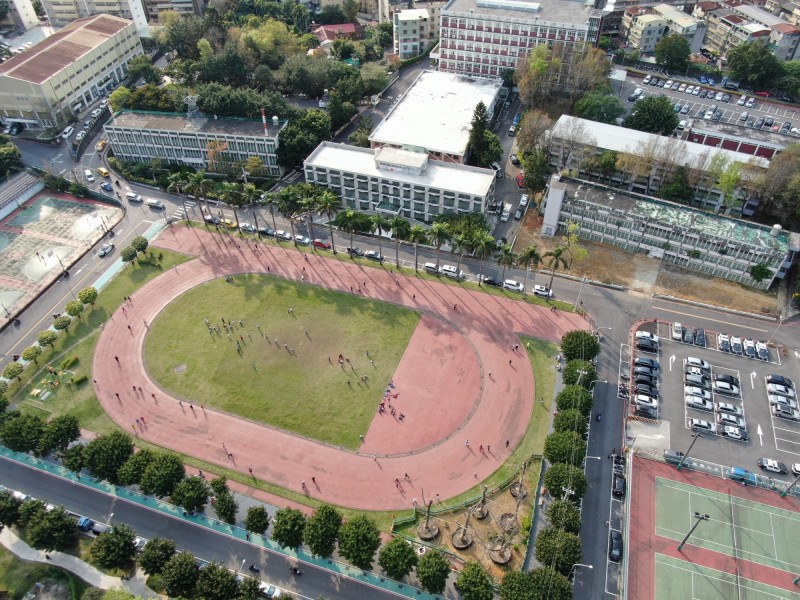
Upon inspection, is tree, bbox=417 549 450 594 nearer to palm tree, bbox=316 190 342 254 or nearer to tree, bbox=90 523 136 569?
tree, bbox=90 523 136 569

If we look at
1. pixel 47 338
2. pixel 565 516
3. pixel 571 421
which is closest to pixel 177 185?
pixel 47 338

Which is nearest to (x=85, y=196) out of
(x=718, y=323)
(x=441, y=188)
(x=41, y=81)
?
(x=41, y=81)

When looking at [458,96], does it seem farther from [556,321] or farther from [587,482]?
[587,482]

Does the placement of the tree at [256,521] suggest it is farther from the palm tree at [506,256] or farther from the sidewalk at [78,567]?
the palm tree at [506,256]

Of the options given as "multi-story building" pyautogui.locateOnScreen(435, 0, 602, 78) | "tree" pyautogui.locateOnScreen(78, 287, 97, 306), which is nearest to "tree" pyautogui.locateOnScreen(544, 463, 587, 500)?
"tree" pyautogui.locateOnScreen(78, 287, 97, 306)

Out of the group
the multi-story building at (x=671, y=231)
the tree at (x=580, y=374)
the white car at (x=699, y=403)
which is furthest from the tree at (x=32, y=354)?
the white car at (x=699, y=403)

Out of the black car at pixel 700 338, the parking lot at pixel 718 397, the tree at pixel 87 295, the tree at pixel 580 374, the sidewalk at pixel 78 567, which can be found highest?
the tree at pixel 580 374

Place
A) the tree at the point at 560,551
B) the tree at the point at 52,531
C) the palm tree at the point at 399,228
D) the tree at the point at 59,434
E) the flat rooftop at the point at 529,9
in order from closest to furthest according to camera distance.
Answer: the tree at the point at 560,551 < the tree at the point at 52,531 < the tree at the point at 59,434 < the palm tree at the point at 399,228 < the flat rooftop at the point at 529,9
